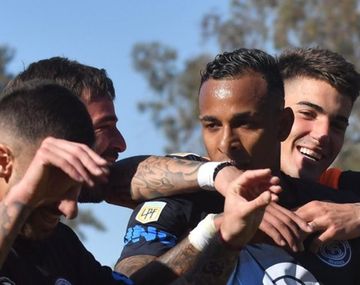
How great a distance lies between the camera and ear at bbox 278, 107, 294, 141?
5.77 meters

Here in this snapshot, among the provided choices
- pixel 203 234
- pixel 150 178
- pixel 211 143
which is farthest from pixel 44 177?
pixel 211 143

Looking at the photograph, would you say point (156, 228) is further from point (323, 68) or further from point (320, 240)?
point (323, 68)

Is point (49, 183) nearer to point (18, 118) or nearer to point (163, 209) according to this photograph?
point (18, 118)

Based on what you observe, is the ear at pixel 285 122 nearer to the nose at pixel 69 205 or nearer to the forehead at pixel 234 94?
the forehead at pixel 234 94

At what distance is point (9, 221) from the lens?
154 inches

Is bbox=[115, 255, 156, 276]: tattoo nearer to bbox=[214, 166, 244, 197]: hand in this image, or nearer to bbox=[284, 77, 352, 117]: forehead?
bbox=[214, 166, 244, 197]: hand

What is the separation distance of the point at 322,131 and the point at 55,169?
3.02m

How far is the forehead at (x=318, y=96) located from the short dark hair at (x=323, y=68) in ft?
0.09

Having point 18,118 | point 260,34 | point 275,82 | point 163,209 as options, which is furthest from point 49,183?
point 260,34

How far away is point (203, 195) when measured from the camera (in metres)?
5.37

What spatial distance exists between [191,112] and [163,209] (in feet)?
77.5

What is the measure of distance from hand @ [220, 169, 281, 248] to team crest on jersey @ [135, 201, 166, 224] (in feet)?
1.68

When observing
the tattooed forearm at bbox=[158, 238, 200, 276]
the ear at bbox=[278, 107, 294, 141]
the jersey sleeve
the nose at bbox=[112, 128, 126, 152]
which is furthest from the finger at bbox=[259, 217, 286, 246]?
the nose at bbox=[112, 128, 126, 152]

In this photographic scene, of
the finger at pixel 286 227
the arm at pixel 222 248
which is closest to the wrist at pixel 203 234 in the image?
the arm at pixel 222 248
